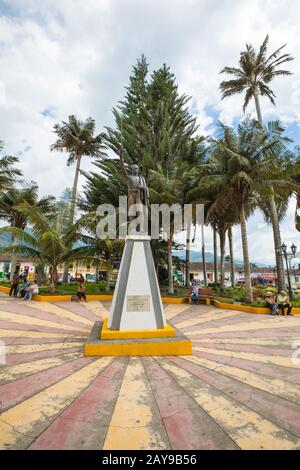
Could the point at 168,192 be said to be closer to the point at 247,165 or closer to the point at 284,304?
the point at 247,165

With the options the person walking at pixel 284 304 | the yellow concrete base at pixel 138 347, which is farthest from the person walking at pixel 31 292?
the person walking at pixel 284 304

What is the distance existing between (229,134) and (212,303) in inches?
363

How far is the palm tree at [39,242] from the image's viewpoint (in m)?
13.3

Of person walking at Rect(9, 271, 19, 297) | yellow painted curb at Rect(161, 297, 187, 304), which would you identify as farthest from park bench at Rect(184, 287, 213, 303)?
person walking at Rect(9, 271, 19, 297)

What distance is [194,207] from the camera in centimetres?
1598

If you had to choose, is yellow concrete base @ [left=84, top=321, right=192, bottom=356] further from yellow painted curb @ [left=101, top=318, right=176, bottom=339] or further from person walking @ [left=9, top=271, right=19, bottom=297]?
person walking @ [left=9, top=271, right=19, bottom=297]

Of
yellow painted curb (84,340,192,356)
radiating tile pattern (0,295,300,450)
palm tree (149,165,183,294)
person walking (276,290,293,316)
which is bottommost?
radiating tile pattern (0,295,300,450)

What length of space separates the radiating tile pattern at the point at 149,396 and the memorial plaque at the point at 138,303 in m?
1.23

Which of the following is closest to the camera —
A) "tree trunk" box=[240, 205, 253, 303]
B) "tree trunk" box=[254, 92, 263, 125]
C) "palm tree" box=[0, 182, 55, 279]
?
"tree trunk" box=[240, 205, 253, 303]

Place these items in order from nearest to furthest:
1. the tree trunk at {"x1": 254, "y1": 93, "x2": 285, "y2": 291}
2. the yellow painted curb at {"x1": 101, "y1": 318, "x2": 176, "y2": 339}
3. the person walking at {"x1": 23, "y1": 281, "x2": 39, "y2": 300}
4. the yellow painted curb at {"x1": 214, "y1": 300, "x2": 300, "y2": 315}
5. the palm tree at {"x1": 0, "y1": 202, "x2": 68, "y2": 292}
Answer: the yellow painted curb at {"x1": 101, "y1": 318, "x2": 176, "y2": 339} → the yellow painted curb at {"x1": 214, "y1": 300, "x2": 300, "y2": 315} → the person walking at {"x1": 23, "y1": 281, "x2": 39, "y2": 300} → the palm tree at {"x1": 0, "y1": 202, "x2": 68, "y2": 292} → the tree trunk at {"x1": 254, "y1": 93, "x2": 285, "y2": 291}

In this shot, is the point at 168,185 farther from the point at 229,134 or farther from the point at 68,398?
the point at 68,398

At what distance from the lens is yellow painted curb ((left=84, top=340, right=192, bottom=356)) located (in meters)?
5.04

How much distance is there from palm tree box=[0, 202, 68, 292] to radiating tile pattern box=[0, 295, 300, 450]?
294 inches
